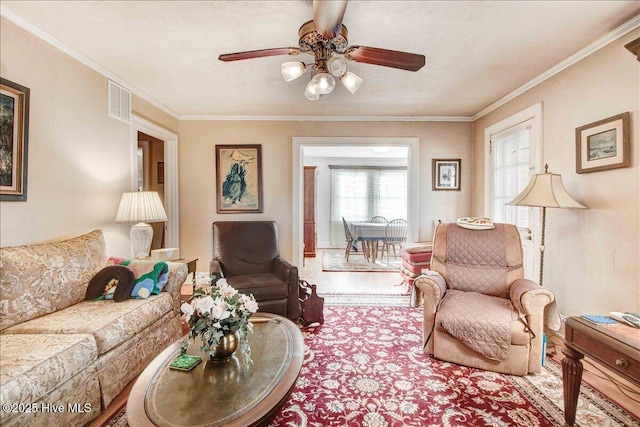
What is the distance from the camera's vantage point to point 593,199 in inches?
90.0

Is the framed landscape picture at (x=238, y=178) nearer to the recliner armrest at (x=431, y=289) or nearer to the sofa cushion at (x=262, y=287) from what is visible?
the sofa cushion at (x=262, y=287)

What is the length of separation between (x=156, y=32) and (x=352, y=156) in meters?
5.90

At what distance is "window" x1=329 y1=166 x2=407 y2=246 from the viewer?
7750mm

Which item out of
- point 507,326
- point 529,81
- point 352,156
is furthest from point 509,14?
point 352,156

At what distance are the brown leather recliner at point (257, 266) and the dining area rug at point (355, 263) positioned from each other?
7.24 feet

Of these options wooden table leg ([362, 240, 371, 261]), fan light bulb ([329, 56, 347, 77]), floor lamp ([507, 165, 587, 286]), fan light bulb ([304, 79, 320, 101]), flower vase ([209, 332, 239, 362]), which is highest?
fan light bulb ([329, 56, 347, 77])

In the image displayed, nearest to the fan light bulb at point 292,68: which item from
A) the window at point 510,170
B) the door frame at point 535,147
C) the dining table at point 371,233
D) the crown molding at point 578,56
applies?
the crown molding at point 578,56

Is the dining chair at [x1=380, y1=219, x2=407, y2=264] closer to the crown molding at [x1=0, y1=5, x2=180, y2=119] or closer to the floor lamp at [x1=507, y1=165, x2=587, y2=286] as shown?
the floor lamp at [x1=507, y1=165, x2=587, y2=286]

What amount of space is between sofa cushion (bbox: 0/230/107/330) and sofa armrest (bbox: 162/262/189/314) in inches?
19.8

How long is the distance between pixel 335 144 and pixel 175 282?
2729 millimetres

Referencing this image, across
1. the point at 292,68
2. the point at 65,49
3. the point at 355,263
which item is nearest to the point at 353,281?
the point at 355,263

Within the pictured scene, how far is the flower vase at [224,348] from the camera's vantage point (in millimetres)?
1500

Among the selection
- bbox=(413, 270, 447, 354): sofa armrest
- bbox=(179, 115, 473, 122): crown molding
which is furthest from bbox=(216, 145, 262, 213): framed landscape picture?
bbox=(413, 270, 447, 354): sofa armrest

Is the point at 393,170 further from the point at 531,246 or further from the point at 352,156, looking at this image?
the point at 531,246
